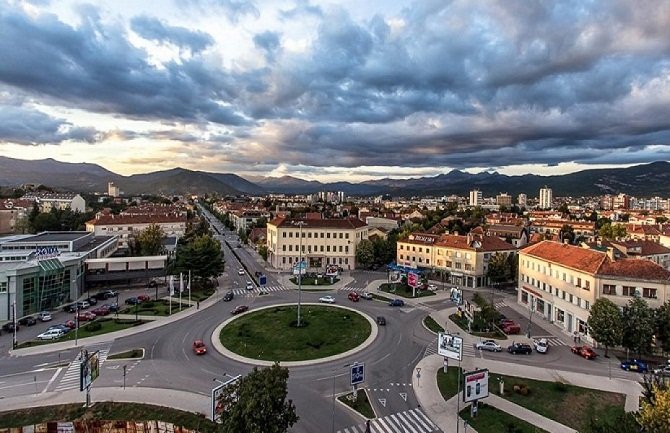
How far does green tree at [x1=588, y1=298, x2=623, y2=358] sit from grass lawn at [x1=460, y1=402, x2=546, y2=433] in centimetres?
1739

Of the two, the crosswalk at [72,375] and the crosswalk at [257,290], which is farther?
the crosswalk at [257,290]

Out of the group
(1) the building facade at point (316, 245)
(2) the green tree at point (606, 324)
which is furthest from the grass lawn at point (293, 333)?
(1) the building facade at point (316, 245)

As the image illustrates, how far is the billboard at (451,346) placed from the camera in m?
32.9

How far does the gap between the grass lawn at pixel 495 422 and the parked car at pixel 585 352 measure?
53.6 feet

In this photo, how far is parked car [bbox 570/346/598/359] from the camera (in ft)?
130

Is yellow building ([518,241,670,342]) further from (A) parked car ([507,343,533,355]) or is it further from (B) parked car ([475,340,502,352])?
(B) parked car ([475,340,502,352])

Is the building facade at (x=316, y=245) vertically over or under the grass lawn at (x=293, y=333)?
over

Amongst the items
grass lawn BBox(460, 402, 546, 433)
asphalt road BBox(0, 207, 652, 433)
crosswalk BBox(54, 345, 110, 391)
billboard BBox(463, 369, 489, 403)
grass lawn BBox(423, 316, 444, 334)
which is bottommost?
grass lawn BBox(460, 402, 546, 433)

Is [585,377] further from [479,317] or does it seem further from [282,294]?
[282,294]

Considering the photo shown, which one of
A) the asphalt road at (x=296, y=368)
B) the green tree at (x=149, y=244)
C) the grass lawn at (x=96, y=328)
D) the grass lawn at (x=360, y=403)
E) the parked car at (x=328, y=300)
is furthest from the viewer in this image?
the green tree at (x=149, y=244)

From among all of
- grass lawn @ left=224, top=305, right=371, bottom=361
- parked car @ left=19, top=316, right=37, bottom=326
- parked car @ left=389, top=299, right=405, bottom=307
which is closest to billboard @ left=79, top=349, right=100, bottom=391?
grass lawn @ left=224, top=305, right=371, bottom=361

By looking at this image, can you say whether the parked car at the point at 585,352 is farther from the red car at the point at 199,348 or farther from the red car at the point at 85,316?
the red car at the point at 85,316

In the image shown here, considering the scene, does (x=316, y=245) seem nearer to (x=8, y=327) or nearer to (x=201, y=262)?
(x=201, y=262)

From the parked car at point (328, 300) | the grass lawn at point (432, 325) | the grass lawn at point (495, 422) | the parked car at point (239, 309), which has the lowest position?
the grass lawn at point (495, 422)
